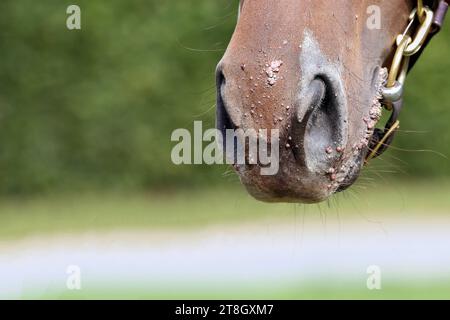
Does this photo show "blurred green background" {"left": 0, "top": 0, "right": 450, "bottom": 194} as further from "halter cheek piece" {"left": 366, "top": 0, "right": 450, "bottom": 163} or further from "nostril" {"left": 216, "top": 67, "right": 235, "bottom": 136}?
"nostril" {"left": 216, "top": 67, "right": 235, "bottom": 136}

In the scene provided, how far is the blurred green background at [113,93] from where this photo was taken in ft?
28.9

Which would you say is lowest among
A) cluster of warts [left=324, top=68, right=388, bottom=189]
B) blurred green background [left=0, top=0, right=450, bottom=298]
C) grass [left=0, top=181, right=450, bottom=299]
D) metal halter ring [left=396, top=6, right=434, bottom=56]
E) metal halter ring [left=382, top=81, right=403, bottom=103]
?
cluster of warts [left=324, top=68, right=388, bottom=189]

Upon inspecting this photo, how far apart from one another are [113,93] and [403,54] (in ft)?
20.4

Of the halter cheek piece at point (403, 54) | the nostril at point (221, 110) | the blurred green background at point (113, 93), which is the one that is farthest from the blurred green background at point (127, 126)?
the nostril at point (221, 110)

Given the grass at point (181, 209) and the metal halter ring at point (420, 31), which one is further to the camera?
the grass at point (181, 209)

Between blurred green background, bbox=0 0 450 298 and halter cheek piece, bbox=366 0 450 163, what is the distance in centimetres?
549

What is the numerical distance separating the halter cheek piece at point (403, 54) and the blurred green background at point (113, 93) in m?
5.60

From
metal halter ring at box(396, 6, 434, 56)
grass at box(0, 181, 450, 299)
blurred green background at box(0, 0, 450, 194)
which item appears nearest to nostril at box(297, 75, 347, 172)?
metal halter ring at box(396, 6, 434, 56)

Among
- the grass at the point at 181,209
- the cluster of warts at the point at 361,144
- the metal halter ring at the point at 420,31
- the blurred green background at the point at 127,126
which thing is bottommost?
the cluster of warts at the point at 361,144

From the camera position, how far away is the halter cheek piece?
2.92m

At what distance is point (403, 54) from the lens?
2967 mm

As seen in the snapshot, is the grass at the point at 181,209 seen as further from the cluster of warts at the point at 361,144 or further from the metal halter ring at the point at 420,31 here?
the cluster of warts at the point at 361,144

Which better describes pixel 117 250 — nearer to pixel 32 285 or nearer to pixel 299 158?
pixel 32 285

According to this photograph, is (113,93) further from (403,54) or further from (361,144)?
(361,144)
